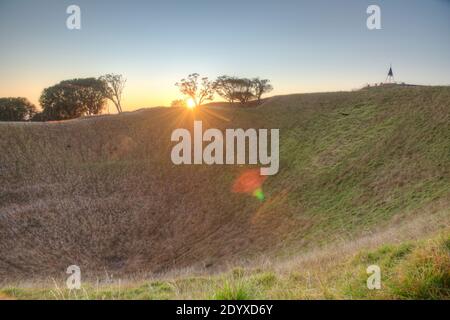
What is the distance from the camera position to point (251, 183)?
30312 millimetres

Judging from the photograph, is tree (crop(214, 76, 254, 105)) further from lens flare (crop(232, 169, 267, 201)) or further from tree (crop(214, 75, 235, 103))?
lens flare (crop(232, 169, 267, 201))

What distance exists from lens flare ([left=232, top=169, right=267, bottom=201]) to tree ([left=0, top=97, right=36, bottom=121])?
4296cm

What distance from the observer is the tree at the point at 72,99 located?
56250 millimetres

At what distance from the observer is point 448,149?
77.3 ft

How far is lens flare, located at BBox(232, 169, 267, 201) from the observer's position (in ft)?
94.4

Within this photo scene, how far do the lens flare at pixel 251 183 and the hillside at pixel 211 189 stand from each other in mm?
495

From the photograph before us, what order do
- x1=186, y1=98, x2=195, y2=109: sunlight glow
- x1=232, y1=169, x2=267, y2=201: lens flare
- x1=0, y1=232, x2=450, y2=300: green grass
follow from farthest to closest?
x1=186, y1=98, x2=195, y2=109: sunlight glow < x1=232, y1=169, x2=267, y2=201: lens flare < x1=0, y1=232, x2=450, y2=300: green grass

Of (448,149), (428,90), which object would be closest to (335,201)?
(448,149)

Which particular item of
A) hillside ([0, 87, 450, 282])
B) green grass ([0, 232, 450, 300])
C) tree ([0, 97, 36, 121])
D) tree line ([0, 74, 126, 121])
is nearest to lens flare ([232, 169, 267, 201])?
hillside ([0, 87, 450, 282])

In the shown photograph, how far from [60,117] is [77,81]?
731cm

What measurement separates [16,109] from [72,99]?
29.4 ft

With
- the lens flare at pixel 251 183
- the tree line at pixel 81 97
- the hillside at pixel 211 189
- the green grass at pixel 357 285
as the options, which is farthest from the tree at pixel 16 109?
the green grass at pixel 357 285

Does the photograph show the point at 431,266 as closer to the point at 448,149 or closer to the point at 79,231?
the point at 448,149

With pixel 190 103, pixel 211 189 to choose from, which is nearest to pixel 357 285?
pixel 211 189
